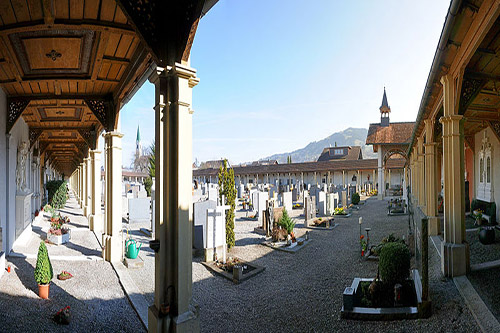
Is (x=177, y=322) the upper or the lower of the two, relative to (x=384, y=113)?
lower

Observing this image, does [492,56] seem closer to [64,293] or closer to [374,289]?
[374,289]

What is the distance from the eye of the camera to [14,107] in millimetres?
8805

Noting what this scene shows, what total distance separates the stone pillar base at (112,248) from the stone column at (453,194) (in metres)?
8.69

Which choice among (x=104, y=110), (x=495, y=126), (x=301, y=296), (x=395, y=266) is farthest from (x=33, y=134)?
(x=495, y=126)

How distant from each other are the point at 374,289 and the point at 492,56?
5673 millimetres

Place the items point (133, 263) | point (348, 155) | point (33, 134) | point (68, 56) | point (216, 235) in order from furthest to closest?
1. point (348, 155)
2. point (33, 134)
3. point (216, 235)
4. point (133, 263)
5. point (68, 56)

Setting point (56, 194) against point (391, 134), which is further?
point (391, 134)

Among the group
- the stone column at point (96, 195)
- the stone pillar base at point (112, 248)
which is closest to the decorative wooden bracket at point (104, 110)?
the stone pillar base at point (112, 248)

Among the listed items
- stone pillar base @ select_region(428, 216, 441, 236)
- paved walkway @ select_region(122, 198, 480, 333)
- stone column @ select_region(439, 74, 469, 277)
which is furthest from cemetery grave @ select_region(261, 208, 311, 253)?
stone column @ select_region(439, 74, 469, 277)

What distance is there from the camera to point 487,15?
4.70 m

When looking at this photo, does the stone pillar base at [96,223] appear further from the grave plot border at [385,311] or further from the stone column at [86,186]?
the grave plot border at [385,311]

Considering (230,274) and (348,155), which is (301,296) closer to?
(230,274)

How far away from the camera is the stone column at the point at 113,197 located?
865 centimetres

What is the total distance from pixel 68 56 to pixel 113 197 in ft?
13.5
